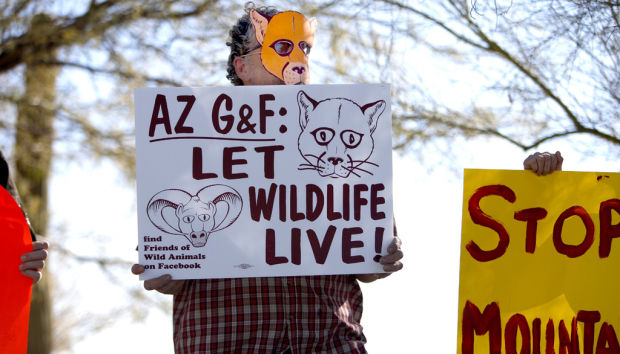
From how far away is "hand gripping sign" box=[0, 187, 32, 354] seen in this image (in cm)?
238

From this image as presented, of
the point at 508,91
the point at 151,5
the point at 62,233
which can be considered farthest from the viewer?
the point at 62,233

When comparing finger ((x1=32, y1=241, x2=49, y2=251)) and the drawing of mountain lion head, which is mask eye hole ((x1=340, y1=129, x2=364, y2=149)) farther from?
finger ((x1=32, y1=241, x2=49, y2=251))

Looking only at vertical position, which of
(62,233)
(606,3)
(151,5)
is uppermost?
(151,5)

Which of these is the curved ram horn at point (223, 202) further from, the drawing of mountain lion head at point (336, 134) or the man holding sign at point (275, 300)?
the drawing of mountain lion head at point (336, 134)

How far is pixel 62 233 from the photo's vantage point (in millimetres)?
6348

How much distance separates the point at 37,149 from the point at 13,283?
13.5 feet

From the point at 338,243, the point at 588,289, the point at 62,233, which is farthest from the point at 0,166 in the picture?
the point at 62,233

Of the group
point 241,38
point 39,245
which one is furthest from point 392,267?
point 39,245

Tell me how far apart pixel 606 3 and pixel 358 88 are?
3.08 feet

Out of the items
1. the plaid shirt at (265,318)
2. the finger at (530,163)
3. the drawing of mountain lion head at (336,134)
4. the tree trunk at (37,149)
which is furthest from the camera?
the tree trunk at (37,149)

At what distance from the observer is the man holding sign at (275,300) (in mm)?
2160

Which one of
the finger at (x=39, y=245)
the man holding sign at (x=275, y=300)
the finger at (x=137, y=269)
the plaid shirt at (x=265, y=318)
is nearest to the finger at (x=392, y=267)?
the man holding sign at (x=275, y=300)

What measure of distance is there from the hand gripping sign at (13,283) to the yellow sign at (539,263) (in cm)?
126

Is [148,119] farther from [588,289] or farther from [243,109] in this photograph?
[588,289]
